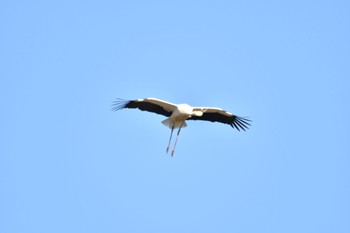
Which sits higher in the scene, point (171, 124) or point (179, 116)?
point (179, 116)

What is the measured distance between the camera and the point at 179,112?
20594 mm

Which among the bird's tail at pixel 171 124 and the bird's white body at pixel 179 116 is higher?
the bird's white body at pixel 179 116

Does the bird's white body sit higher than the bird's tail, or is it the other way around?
the bird's white body

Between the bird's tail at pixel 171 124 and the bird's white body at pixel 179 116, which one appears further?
the bird's tail at pixel 171 124

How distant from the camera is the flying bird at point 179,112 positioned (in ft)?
68.0

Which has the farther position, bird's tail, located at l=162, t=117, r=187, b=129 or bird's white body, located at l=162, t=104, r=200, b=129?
bird's tail, located at l=162, t=117, r=187, b=129

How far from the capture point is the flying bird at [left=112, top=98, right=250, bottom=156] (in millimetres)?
20734

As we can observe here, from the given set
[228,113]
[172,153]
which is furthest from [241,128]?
[172,153]

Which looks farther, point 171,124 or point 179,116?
point 171,124

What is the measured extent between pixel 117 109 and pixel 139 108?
2.13 feet

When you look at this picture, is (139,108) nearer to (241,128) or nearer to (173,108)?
(173,108)

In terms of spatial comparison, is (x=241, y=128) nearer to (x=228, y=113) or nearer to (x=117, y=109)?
(x=228, y=113)

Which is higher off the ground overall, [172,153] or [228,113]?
[228,113]

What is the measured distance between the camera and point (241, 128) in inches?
863
